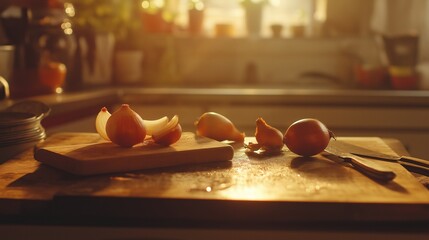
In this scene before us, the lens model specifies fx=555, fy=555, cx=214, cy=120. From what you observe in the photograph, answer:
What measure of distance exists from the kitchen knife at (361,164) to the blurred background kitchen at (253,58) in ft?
3.66

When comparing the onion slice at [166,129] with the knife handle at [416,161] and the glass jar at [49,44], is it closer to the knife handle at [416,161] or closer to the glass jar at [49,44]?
the knife handle at [416,161]

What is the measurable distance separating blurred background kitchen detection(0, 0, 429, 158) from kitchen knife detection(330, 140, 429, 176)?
1054 millimetres

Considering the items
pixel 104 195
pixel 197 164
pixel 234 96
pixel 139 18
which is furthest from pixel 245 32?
pixel 104 195

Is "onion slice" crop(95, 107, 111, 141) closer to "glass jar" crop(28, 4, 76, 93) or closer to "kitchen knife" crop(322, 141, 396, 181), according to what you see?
"kitchen knife" crop(322, 141, 396, 181)

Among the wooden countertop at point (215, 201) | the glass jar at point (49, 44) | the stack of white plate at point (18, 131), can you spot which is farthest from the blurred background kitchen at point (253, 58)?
the wooden countertop at point (215, 201)

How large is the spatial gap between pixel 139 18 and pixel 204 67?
43 centimetres

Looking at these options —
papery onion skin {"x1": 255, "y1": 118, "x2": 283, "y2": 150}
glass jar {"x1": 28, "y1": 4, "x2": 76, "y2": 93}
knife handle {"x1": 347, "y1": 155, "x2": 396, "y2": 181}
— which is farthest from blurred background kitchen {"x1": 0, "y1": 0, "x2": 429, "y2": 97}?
knife handle {"x1": 347, "y1": 155, "x2": 396, "y2": 181}

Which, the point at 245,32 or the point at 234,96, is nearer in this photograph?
the point at 234,96

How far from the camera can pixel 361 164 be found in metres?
0.96

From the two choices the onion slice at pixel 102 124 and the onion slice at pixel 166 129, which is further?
the onion slice at pixel 102 124

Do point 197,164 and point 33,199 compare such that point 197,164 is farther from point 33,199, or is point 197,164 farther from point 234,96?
point 234,96

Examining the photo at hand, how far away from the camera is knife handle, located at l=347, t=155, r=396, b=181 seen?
89 centimetres

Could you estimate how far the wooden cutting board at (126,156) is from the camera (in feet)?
3.02

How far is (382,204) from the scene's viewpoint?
78 centimetres
